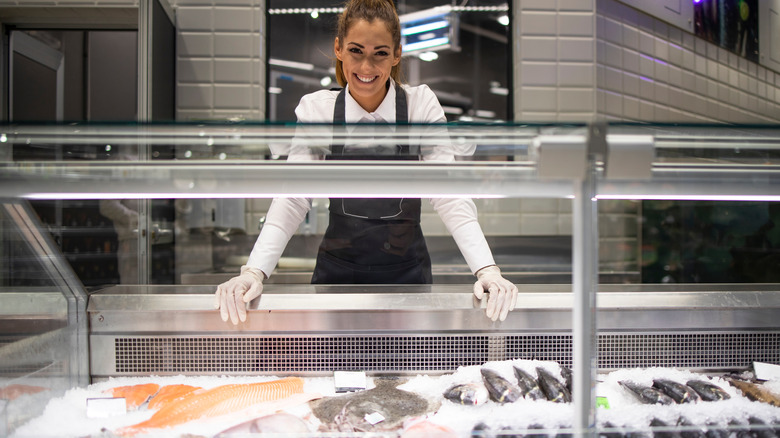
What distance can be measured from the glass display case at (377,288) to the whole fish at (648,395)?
113 millimetres

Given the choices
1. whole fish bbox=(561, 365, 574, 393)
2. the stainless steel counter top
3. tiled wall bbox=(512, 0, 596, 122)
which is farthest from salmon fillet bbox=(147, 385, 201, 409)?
tiled wall bbox=(512, 0, 596, 122)

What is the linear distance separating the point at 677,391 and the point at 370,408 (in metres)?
0.70

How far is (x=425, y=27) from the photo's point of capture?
406 centimetres

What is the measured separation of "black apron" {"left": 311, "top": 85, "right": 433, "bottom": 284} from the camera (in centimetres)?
181

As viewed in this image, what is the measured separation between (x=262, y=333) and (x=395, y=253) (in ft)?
2.17

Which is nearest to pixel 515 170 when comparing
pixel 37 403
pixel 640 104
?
pixel 37 403

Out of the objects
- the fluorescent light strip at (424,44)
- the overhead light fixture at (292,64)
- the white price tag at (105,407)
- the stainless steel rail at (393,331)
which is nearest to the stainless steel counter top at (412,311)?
the stainless steel rail at (393,331)

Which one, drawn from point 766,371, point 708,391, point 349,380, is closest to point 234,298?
point 349,380

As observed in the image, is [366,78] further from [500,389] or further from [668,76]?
[668,76]

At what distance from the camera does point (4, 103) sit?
3.66 m

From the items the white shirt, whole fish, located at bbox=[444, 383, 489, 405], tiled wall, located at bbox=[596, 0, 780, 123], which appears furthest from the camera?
tiled wall, located at bbox=[596, 0, 780, 123]

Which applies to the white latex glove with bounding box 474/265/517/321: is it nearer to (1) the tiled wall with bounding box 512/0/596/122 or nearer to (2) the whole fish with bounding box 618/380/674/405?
(2) the whole fish with bounding box 618/380/674/405

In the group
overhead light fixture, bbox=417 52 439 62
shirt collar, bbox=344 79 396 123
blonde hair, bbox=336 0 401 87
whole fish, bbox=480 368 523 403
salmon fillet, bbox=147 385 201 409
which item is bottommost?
salmon fillet, bbox=147 385 201 409

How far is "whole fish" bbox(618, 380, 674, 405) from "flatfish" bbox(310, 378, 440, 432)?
466 mm
